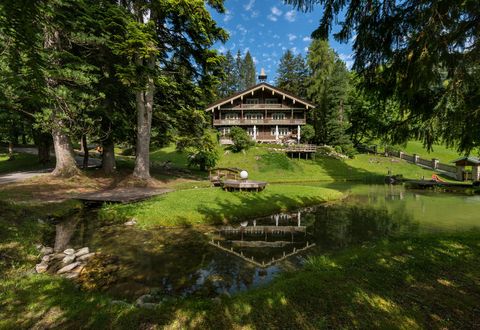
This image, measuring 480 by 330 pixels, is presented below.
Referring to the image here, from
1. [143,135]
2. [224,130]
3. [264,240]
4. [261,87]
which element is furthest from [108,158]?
[261,87]

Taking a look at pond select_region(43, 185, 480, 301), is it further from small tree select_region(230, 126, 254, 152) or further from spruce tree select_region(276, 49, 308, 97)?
spruce tree select_region(276, 49, 308, 97)

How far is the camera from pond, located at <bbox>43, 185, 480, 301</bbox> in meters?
6.51

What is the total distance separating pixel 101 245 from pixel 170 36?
15916mm

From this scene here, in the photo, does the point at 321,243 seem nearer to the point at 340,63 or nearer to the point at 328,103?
the point at 328,103

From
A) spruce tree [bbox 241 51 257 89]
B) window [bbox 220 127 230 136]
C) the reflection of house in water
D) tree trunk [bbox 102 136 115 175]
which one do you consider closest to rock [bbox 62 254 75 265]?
the reflection of house in water

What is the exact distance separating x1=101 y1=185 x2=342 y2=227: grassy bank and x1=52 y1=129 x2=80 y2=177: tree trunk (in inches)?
251

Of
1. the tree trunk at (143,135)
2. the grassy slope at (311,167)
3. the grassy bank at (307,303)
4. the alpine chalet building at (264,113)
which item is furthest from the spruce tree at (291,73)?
A: the grassy bank at (307,303)

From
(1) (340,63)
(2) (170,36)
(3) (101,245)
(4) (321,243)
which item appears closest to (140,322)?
(3) (101,245)

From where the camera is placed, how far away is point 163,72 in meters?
18.7


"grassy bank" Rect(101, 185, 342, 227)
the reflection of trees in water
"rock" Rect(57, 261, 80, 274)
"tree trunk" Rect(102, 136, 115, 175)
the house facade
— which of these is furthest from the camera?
the house facade

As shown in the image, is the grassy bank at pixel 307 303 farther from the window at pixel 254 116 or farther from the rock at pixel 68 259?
the window at pixel 254 116

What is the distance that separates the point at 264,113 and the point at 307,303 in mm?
42099

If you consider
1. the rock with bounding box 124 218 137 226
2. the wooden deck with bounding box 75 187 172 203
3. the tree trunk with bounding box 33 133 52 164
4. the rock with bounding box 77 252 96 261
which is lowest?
the rock with bounding box 77 252 96 261

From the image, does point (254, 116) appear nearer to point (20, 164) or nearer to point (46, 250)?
point (20, 164)
